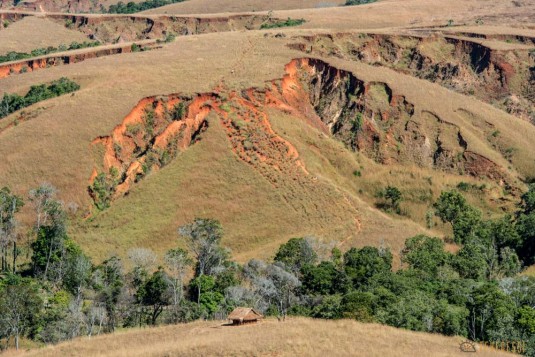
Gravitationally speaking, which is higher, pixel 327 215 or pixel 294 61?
pixel 294 61

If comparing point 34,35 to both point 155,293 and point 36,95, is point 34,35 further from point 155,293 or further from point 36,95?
point 155,293

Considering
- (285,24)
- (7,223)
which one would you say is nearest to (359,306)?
(7,223)

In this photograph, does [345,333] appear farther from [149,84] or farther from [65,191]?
[149,84]

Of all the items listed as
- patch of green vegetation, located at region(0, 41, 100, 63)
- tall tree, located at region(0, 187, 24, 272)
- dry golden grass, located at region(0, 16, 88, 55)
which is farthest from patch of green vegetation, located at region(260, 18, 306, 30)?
tall tree, located at region(0, 187, 24, 272)

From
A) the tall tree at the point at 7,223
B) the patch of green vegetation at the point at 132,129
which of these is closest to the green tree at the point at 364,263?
the tall tree at the point at 7,223

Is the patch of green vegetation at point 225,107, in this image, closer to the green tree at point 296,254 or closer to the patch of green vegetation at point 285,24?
the green tree at point 296,254

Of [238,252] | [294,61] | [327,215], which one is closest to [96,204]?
[238,252]

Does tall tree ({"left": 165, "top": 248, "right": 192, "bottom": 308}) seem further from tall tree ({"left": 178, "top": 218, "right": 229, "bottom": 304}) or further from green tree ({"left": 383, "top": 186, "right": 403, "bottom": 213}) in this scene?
green tree ({"left": 383, "top": 186, "right": 403, "bottom": 213})
